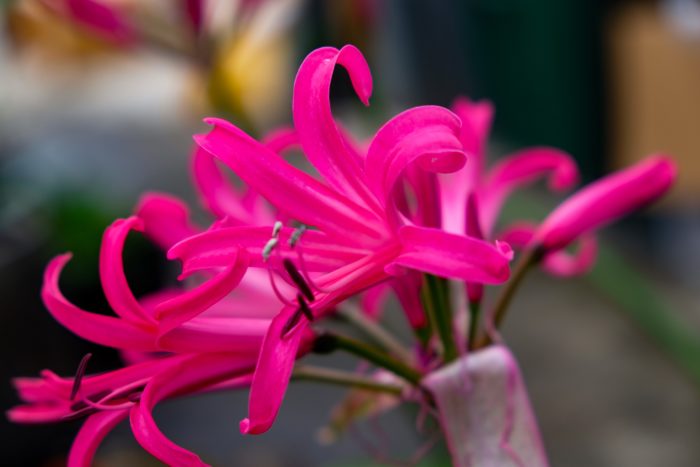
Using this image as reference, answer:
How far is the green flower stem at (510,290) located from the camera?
28cm

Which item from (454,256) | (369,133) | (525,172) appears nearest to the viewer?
(454,256)

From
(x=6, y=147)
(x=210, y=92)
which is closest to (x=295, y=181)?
(x=210, y=92)

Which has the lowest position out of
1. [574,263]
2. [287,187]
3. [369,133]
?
[369,133]

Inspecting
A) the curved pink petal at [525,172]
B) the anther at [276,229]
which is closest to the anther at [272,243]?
the anther at [276,229]

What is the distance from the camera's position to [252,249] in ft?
0.76

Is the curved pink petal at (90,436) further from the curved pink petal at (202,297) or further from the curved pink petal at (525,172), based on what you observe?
the curved pink petal at (525,172)

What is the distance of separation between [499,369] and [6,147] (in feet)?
3.51

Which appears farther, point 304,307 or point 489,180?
point 489,180

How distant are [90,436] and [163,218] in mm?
86

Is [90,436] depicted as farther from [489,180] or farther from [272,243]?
[489,180]

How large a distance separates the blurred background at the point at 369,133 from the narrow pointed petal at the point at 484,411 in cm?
6

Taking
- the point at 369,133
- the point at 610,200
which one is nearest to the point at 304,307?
the point at 610,200

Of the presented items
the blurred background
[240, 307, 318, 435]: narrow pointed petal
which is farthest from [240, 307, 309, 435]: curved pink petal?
the blurred background

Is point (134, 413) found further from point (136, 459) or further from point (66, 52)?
point (66, 52)
